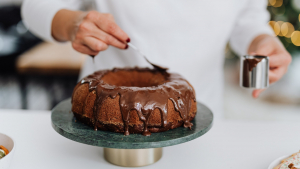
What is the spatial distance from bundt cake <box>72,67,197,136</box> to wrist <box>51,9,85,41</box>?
261 millimetres

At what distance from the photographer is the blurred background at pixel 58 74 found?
2902 mm

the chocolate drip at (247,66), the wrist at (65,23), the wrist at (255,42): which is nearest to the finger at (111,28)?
the wrist at (65,23)

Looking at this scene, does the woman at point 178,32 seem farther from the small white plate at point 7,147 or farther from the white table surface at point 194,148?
the small white plate at point 7,147

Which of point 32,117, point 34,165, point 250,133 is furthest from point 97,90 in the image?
point 250,133

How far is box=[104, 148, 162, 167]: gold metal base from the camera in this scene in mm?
876

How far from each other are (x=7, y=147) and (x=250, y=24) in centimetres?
133

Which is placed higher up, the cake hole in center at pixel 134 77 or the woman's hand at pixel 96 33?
→ the woman's hand at pixel 96 33

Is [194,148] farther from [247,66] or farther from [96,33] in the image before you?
[96,33]

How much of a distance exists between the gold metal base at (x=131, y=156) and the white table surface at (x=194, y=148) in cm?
2

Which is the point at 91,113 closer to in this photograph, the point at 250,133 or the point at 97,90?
the point at 97,90

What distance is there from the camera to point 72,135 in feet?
2.63

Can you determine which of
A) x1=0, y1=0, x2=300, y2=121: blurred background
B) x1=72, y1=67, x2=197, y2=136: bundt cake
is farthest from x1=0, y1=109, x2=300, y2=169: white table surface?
x1=0, y1=0, x2=300, y2=121: blurred background

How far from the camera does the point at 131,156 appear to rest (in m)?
0.88

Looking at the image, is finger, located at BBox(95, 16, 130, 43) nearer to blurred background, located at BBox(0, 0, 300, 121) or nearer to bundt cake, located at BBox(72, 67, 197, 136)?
bundt cake, located at BBox(72, 67, 197, 136)
